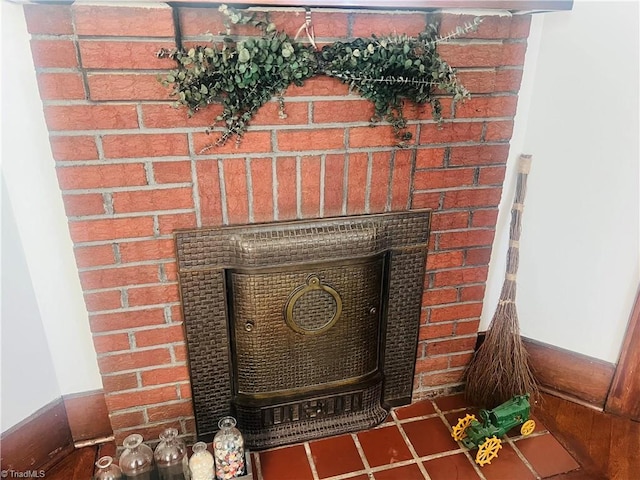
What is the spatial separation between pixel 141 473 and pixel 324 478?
567 mm

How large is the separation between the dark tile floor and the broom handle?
1.94ft

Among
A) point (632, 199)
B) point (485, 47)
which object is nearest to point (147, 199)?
point (485, 47)

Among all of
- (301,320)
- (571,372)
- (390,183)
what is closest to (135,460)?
(301,320)

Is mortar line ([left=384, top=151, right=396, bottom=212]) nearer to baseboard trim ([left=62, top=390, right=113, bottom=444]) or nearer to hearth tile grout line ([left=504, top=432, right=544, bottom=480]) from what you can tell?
hearth tile grout line ([left=504, top=432, right=544, bottom=480])

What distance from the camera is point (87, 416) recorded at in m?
1.79

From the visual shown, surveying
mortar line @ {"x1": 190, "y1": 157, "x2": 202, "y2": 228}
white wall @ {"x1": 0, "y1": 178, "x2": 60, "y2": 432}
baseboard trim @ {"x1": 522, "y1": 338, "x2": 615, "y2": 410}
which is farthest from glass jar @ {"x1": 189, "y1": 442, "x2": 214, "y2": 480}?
baseboard trim @ {"x1": 522, "y1": 338, "x2": 615, "y2": 410}

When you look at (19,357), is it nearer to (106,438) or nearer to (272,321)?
(106,438)

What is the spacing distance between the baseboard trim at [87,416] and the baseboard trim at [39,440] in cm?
2

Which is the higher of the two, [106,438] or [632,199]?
[632,199]

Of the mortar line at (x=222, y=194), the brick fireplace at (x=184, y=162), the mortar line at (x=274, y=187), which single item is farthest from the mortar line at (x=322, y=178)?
the mortar line at (x=222, y=194)

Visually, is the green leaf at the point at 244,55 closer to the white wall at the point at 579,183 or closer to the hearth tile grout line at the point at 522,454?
the white wall at the point at 579,183

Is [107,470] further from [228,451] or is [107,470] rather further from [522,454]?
[522,454]

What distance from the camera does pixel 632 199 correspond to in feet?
5.66

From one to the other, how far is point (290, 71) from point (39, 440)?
142 centimetres
